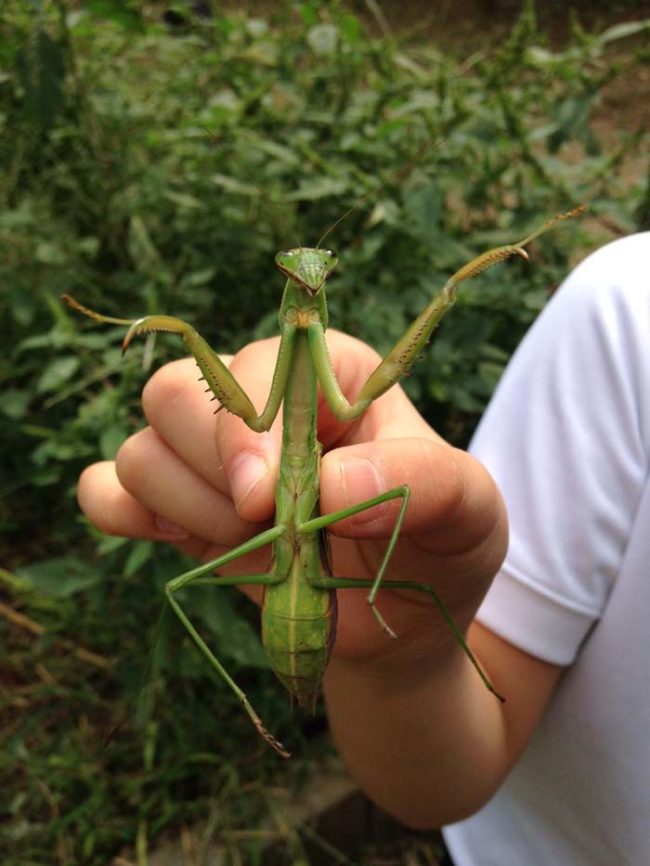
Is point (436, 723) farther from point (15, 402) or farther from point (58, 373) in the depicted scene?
point (15, 402)

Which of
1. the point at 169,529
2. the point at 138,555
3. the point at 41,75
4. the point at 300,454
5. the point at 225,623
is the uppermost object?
the point at 41,75

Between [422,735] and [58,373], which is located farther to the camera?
[58,373]

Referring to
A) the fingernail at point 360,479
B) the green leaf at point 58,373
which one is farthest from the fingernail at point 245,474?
the green leaf at point 58,373

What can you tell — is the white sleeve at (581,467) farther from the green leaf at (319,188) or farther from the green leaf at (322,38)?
the green leaf at (322,38)

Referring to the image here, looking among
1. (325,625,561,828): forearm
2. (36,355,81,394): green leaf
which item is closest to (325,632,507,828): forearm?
(325,625,561,828): forearm

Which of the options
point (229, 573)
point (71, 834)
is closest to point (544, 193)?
point (229, 573)

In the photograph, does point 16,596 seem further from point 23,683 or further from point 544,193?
point 544,193

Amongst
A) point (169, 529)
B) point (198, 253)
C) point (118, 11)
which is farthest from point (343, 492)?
point (118, 11)
